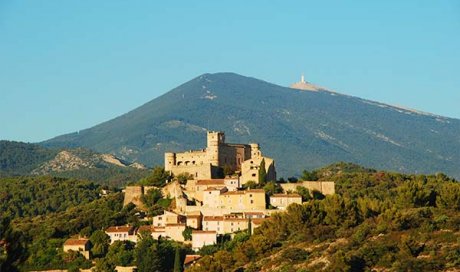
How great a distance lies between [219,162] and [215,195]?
253 inches

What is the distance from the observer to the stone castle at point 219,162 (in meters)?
64.8

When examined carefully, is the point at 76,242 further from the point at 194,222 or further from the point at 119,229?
the point at 194,222

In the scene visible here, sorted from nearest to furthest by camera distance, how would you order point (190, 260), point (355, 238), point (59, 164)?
point (190, 260) < point (355, 238) < point (59, 164)

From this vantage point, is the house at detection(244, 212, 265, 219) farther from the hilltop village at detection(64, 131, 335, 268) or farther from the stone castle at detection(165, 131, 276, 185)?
the stone castle at detection(165, 131, 276, 185)

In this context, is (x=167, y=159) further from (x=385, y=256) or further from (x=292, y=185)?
(x=385, y=256)

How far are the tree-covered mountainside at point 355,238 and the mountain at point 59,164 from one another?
72251 mm

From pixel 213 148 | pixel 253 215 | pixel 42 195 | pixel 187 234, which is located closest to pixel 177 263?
pixel 187 234

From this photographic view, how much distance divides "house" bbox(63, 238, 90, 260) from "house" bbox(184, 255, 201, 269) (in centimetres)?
569

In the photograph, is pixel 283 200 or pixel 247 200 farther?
pixel 283 200

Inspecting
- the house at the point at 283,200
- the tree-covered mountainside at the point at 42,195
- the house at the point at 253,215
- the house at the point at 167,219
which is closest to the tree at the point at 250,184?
the house at the point at 283,200

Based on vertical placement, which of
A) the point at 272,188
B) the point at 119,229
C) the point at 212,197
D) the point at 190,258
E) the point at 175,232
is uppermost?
the point at 272,188

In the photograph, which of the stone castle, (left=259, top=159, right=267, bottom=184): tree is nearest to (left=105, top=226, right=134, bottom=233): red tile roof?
the stone castle

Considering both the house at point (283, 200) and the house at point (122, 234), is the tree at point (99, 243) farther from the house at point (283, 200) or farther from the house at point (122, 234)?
the house at point (283, 200)

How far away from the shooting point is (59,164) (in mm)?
148750
